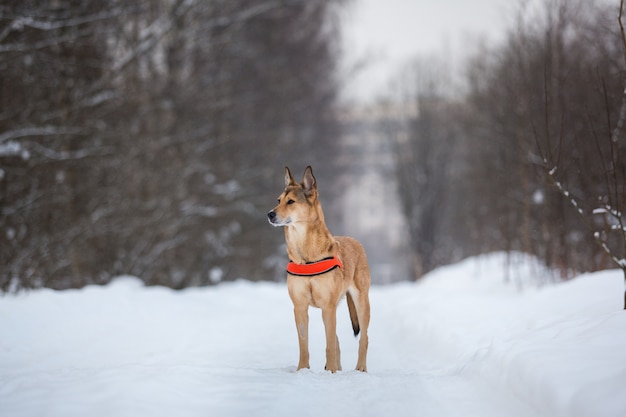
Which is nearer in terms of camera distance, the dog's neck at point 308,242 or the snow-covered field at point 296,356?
the snow-covered field at point 296,356

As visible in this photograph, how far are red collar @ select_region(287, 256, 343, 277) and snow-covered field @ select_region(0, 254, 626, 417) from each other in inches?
34.3

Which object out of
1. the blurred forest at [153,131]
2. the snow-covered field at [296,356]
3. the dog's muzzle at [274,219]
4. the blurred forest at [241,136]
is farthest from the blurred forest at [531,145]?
the blurred forest at [153,131]

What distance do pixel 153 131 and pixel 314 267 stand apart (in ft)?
39.0

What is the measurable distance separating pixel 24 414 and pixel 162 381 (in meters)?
0.88

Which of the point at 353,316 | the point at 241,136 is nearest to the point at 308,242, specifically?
the point at 353,316

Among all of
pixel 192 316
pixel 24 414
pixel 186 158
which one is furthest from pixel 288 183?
pixel 186 158

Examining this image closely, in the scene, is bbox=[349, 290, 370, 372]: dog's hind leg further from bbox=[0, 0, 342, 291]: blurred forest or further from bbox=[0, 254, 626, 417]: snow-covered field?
bbox=[0, 0, 342, 291]: blurred forest

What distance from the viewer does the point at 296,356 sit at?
640 centimetres

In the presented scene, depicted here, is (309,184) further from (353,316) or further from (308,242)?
(353,316)

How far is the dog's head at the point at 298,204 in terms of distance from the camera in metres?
4.67

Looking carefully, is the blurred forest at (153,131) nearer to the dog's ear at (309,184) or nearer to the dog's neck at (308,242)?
the dog's ear at (309,184)

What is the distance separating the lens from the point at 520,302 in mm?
8156

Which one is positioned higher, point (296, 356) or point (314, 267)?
point (314, 267)

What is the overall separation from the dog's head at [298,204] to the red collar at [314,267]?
403 millimetres
